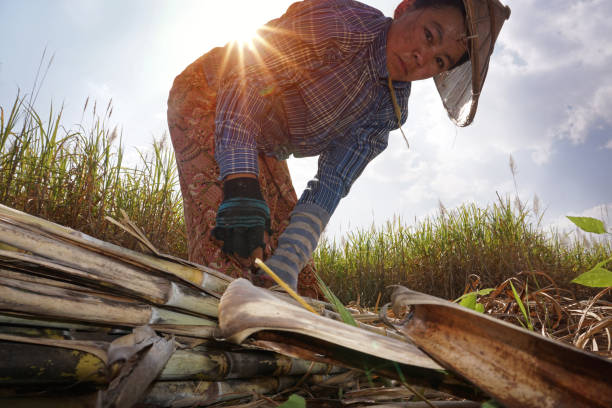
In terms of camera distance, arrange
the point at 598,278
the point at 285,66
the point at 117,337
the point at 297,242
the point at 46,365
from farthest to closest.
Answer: the point at 297,242 → the point at 285,66 → the point at 598,278 → the point at 117,337 → the point at 46,365

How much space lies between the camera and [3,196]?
6.72ft

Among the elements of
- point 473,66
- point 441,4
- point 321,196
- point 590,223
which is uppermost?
point 441,4

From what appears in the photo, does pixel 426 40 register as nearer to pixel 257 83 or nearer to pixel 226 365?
pixel 257 83

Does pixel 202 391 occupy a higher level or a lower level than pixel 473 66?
lower

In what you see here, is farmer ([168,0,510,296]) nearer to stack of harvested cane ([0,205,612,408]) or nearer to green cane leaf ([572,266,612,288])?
stack of harvested cane ([0,205,612,408])

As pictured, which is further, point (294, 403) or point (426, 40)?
point (426, 40)

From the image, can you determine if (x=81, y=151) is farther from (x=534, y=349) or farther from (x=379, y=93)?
(x=534, y=349)

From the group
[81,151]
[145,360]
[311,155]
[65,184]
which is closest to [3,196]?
[65,184]

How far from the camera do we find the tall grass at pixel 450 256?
11.4 feet

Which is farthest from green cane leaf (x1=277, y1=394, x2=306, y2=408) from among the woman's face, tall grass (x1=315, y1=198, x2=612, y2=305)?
tall grass (x1=315, y1=198, x2=612, y2=305)

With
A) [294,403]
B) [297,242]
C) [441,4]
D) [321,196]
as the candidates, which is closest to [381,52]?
[441,4]

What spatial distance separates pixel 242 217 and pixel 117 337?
2.98ft

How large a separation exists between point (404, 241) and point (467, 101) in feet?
7.82

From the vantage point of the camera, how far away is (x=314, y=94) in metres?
1.72
